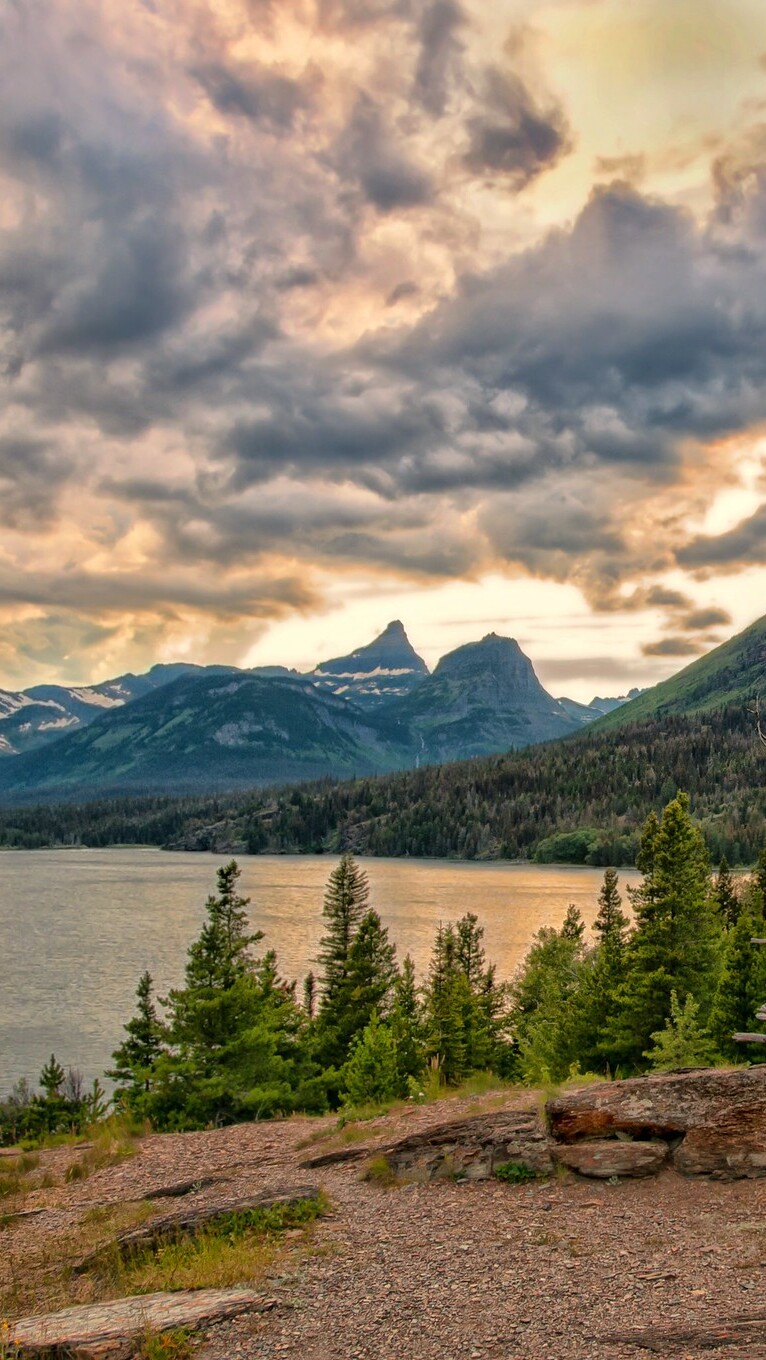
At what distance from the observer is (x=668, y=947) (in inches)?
1662

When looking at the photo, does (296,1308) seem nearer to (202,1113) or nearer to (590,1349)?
(590,1349)

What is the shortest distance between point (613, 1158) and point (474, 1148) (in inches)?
107

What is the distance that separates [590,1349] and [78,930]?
121 metres

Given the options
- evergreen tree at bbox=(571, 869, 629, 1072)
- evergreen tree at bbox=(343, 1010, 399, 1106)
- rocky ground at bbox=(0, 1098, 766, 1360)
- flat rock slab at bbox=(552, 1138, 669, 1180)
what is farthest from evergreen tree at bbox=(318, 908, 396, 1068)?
flat rock slab at bbox=(552, 1138, 669, 1180)

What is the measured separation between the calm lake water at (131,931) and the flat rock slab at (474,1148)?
46.5 meters

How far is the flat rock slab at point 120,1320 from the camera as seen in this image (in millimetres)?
11930

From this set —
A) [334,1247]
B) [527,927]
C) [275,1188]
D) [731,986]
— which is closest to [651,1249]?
[334,1247]

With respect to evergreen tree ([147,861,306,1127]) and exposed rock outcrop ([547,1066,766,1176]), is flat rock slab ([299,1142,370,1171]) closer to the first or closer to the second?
exposed rock outcrop ([547,1066,766,1176])

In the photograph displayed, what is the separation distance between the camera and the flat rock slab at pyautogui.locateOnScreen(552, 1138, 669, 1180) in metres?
16.9

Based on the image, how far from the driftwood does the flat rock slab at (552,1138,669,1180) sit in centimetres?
569

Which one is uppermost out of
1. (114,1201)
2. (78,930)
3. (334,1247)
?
(334,1247)

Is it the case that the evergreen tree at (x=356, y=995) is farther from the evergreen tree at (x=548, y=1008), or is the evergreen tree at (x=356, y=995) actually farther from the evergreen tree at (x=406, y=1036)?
the evergreen tree at (x=548, y=1008)

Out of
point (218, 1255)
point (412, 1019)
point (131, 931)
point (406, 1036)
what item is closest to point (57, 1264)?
point (218, 1255)

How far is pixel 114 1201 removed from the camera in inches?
757
